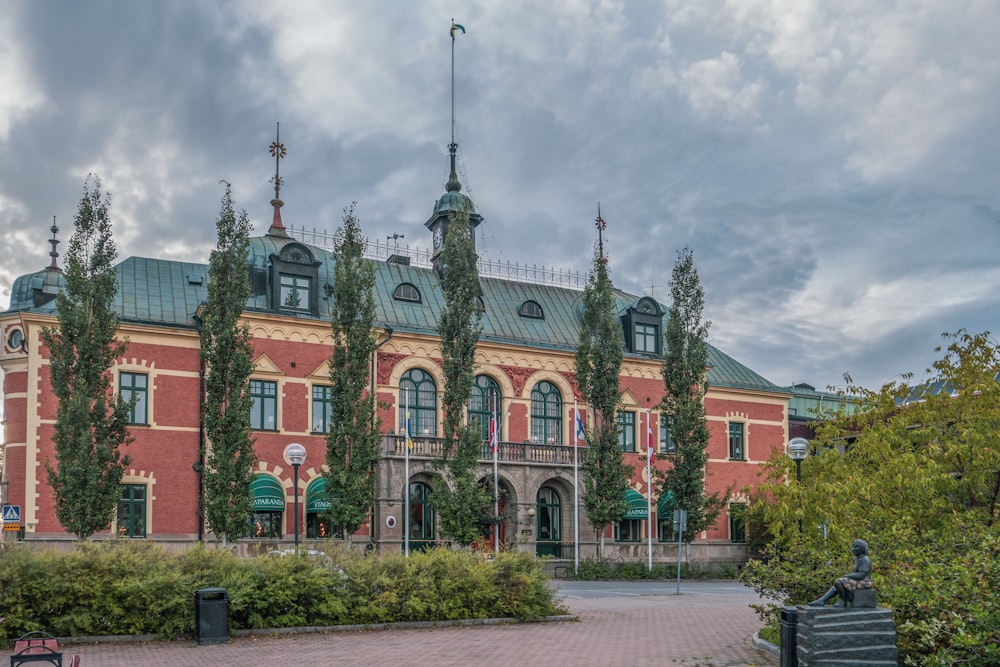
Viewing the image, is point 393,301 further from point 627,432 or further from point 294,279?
point 627,432

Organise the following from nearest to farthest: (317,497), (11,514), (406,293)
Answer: (11,514), (317,497), (406,293)

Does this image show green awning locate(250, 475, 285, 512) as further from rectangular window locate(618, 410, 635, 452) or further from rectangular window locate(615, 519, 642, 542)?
rectangular window locate(618, 410, 635, 452)

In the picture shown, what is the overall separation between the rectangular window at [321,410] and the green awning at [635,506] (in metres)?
12.6

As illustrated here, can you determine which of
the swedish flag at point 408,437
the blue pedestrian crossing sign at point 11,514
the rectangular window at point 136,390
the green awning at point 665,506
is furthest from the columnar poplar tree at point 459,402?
the blue pedestrian crossing sign at point 11,514

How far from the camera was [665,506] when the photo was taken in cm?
4153

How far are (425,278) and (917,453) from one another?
1074 inches

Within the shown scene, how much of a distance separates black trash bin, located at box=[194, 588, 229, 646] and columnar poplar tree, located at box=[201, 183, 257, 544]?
605 inches

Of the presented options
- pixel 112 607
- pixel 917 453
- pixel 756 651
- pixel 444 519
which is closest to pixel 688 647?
pixel 756 651

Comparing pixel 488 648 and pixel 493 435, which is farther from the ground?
pixel 493 435

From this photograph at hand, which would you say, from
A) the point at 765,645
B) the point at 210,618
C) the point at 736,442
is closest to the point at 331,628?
the point at 210,618

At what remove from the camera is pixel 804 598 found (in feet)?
49.4

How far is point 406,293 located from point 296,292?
5.16 meters

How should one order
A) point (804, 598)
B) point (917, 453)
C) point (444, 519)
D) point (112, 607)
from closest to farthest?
point (804, 598) < point (112, 607) < point (917, 453) < point (444, 519)

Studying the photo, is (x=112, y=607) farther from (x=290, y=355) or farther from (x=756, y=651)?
(x=290, y=355)
